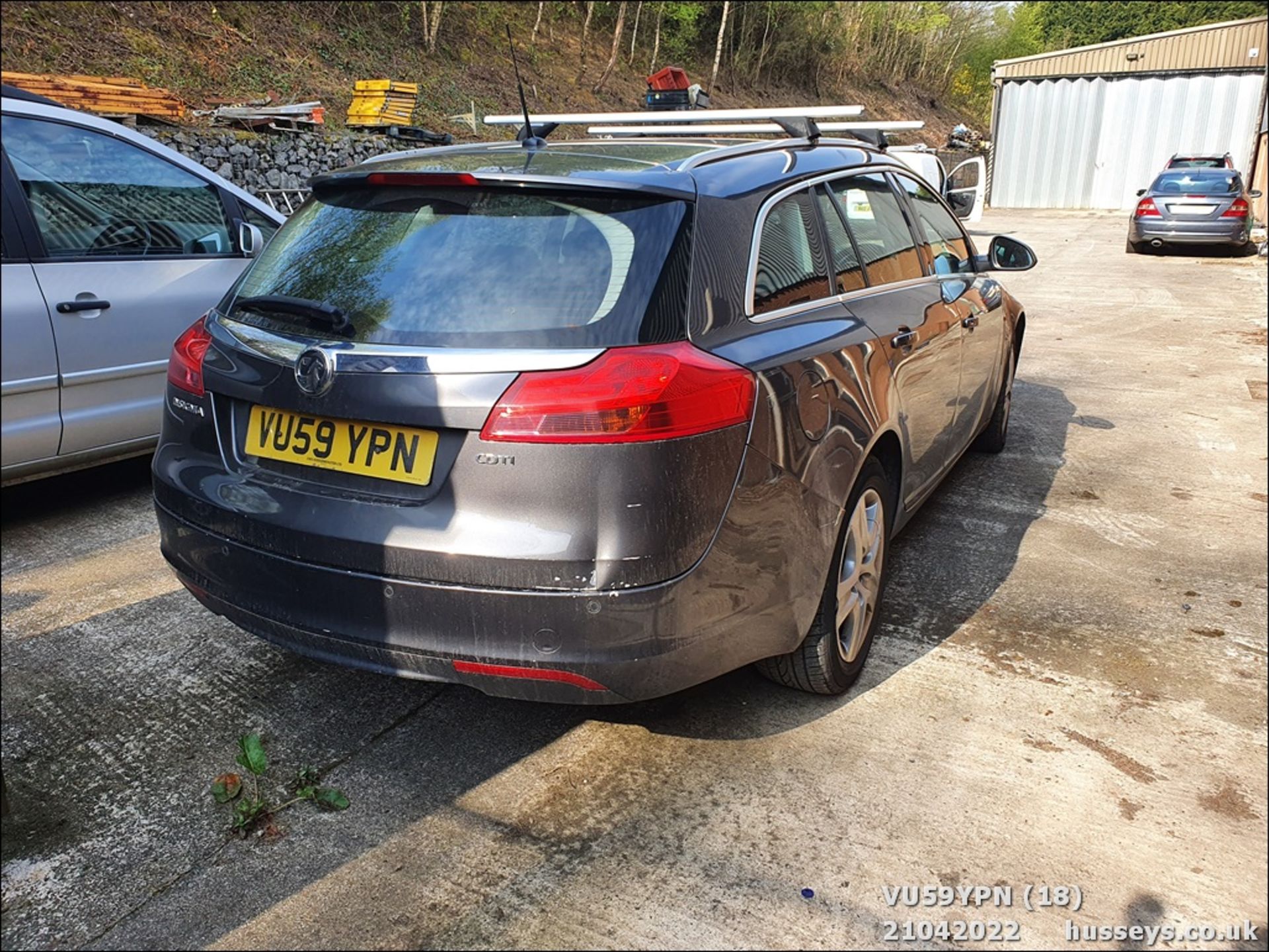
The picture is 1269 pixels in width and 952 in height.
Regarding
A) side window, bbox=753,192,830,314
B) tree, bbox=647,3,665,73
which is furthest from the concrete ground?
tree, bbox=647,3,665,73

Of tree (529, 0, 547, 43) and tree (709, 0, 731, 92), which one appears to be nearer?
tree (529, 0, 547, 43)

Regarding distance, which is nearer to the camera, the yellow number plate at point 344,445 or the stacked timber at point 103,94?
the yellow number plate at point 344,445

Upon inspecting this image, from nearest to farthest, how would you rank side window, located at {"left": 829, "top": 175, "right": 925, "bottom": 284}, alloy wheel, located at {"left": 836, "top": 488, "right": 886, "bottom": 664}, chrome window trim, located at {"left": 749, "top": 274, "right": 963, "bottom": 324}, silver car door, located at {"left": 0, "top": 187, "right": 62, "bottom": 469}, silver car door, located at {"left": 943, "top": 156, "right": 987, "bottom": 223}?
1. chrome window trim, located at {"left": 749, "top": 274, "right": 963, "bottom": 324}
2. alloy wheel, located at {"left": 836, "top": 488, "right": 886, "bottom": 664}
3. side window, located at {"left": 829, "top": 175, "right": 925, "bottom": 284}
4. silver car door, located at {"left": 0, "top": 187, "right": 62, "bottom": 469}
5. silver car door, located at {"left": 943, "top": 156, "right": 987, "bottom": 223}

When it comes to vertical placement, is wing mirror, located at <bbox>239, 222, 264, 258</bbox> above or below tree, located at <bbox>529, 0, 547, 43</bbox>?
below

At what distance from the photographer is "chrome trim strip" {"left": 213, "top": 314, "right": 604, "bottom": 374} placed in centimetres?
226

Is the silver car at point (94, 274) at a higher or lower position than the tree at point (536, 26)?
lower

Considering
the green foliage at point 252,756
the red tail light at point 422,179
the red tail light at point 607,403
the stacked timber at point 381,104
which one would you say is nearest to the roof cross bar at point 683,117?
the red tail light at point 422,179

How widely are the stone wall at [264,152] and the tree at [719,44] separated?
20.8 metres

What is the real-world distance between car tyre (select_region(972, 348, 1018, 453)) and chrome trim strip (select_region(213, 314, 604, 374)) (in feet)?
12.2

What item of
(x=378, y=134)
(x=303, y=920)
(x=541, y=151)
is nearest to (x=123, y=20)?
(x=378, y=134)

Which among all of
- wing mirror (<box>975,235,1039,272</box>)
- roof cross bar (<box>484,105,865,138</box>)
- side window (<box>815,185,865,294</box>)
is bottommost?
wing mirror (<box>975,235,1039,272</box>)

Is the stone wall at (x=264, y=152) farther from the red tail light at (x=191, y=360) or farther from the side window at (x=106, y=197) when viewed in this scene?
the red tail light at (x=191, y=360)

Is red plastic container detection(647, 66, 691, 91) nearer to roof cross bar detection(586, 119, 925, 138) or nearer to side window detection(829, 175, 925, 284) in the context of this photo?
roof cross bar detection(586, 119, 925, 138)

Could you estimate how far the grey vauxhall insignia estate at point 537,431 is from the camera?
2.24 meters
